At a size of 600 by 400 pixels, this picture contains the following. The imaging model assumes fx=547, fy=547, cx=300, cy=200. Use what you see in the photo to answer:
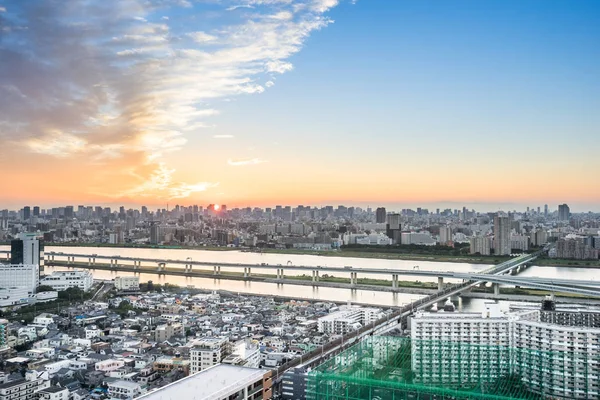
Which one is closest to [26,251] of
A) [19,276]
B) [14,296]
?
[19,276]

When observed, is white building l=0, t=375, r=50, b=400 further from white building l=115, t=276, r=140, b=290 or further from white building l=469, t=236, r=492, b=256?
white building l=469, t=236, r=492, b=256

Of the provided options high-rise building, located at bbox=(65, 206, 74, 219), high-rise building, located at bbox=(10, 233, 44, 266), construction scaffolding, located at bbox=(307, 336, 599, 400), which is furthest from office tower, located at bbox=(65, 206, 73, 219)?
construction scaffolding, located at bbox=(307, 336, 599, 400)

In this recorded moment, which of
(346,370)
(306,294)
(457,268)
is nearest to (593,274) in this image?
(457,268)

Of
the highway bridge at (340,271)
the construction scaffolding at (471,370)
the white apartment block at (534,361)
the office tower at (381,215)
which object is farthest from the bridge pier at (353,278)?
the office tower at (381,215)

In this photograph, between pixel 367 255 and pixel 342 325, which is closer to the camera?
pixel 342 325

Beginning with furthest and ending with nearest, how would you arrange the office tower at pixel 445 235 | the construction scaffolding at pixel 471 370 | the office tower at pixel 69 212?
the office tower at pixel 69 212, the office tower at pixel 445 235, the construction scaffolding at pixel 471 370

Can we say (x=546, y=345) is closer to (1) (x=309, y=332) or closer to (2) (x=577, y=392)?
(2) (x=577, y=392)

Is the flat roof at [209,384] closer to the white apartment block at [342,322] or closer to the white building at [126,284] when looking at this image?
the white apartment block at [342,322]
